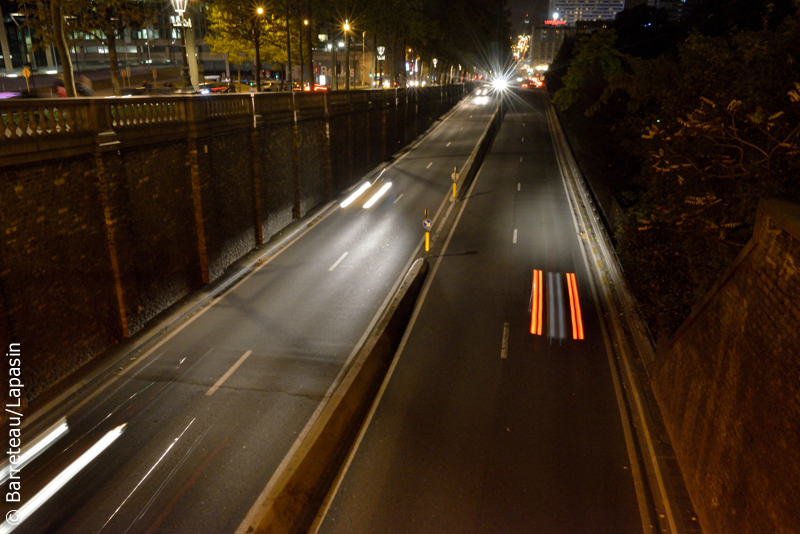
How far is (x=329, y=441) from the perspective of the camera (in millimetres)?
11484

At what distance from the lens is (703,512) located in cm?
962

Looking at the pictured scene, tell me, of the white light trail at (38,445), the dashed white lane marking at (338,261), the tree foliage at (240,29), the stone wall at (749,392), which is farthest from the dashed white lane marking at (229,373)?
the tree foliage at (240,29)

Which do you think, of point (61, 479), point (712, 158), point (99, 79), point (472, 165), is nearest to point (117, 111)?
point (61, 479)

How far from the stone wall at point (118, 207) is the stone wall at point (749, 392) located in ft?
48.7

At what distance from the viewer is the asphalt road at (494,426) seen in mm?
10062

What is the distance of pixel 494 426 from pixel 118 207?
40.2 feet

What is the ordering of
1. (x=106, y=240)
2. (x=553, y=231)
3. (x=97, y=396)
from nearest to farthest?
(x=97, y=396)
(x=106, y=240)
(x=553, y=231)

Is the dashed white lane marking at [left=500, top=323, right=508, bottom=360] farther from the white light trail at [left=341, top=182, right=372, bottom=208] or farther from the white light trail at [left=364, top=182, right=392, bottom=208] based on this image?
the white light trail at [left=341, top=182, right=372, bottom=208]

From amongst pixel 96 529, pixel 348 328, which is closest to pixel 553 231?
pixel 348 328

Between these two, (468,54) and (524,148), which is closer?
(524,148)

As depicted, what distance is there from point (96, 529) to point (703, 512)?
35.6ft

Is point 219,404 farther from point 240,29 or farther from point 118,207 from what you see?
point 240,29

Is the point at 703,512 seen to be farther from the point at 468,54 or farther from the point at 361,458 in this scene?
the point at 468,54

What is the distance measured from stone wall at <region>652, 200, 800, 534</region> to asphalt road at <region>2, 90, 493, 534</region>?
8.31m
